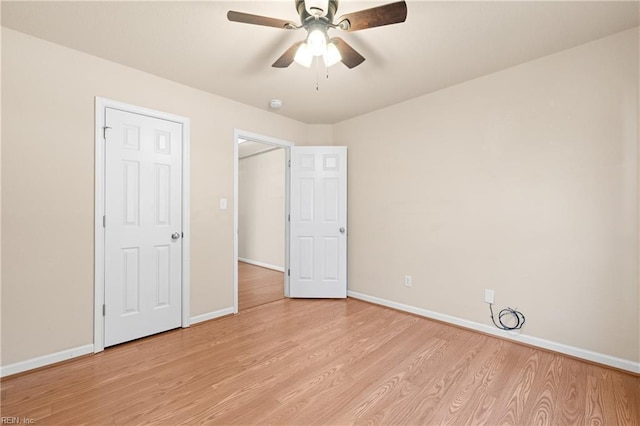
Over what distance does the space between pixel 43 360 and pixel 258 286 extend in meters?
2.63

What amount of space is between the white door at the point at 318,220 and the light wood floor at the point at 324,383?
1.14 m

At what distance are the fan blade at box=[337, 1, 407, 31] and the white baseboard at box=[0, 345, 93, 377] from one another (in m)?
3.07

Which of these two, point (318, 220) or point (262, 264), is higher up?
point (318, 220)

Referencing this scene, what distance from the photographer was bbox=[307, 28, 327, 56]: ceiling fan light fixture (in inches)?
67.7

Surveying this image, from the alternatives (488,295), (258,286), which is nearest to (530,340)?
(488,295)

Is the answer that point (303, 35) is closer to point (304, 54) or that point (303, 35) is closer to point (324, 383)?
point (304, 54)

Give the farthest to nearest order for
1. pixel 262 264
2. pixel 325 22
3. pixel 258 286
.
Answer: pixel 262 264
pixel 258 286
pixel 325 22

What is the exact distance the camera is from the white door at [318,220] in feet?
12.8

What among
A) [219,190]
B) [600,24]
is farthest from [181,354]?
[600,24]

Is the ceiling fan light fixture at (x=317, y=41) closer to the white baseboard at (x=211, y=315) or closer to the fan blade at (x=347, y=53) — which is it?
the fan blade at (x=347, y=53)

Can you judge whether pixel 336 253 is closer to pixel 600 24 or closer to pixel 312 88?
pixel 312 88

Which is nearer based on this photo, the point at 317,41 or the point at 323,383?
the point at 317,41

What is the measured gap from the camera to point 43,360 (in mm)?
2162

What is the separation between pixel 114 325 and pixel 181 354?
0.67 m
